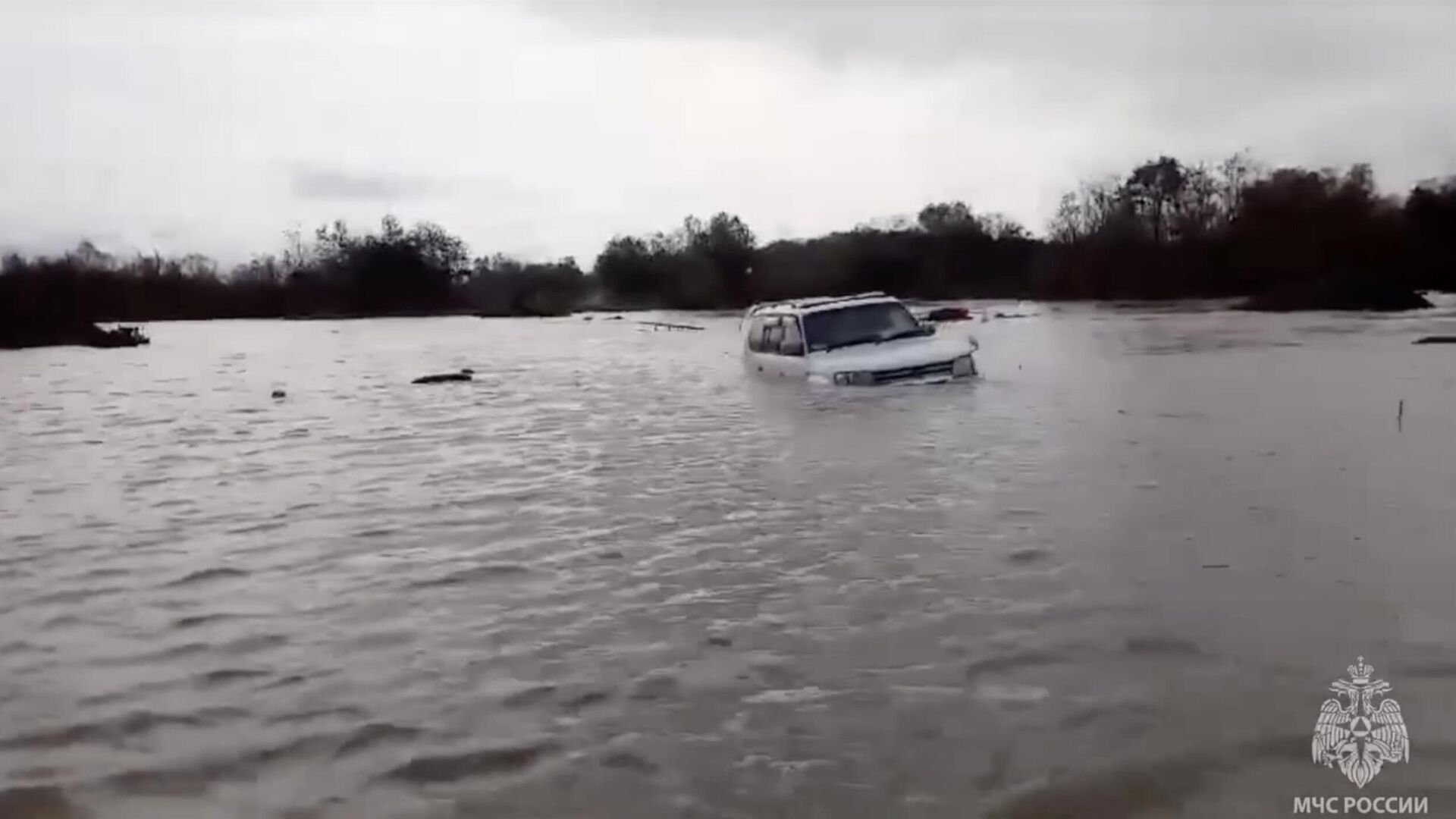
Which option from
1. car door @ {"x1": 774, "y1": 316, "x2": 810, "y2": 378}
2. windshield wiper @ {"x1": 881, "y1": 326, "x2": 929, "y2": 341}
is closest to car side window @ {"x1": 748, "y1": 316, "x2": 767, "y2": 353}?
car door @ {"x1": 774, "y1": 316, "x2": 810, "y2": 378}

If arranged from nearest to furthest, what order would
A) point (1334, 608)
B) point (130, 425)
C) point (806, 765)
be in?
point (806, 765) < point (1334, 608) < point (130, 425)

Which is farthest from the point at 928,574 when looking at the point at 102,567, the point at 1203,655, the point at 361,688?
the point at 102,567

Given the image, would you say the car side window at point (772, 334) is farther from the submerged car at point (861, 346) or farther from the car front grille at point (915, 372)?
the car front grille at point (915, 372)

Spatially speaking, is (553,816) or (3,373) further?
(3,373)

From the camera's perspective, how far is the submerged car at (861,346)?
707 inches

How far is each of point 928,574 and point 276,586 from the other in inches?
159

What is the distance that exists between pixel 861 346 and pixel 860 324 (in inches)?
23.9

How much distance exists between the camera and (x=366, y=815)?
4.17 metres

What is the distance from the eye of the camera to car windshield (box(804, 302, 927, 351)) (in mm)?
18969

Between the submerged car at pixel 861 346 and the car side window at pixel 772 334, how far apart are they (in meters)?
0.02

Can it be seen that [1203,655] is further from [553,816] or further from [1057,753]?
[553,816]

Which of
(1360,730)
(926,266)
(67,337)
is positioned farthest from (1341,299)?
(1360,730)

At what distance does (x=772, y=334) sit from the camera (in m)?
20.8

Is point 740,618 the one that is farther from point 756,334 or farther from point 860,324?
point 756,334
